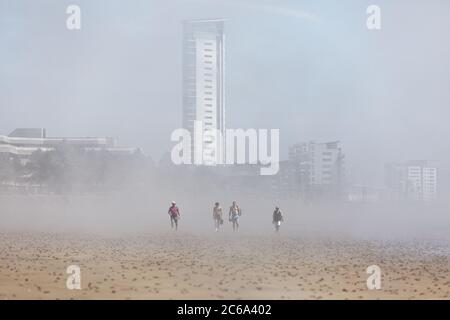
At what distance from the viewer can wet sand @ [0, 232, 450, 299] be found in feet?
58.7

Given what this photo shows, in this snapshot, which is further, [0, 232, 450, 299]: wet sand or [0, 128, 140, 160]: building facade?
[0, 128, 140, 160]: building facade

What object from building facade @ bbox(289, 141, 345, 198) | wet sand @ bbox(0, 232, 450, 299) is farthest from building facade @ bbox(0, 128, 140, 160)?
wet sand @ bbox(0, 232, 450, 299)

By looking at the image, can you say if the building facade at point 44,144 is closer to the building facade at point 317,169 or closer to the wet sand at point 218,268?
the building facade at point 317,169

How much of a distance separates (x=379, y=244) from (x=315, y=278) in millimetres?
14665

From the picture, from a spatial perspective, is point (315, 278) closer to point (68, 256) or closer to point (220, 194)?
point (68, 256)

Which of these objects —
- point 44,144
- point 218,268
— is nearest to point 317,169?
point 44,144

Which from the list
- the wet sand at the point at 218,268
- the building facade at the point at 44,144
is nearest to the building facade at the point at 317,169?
the building facade at the point at 44,144

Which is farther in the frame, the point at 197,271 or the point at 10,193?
the point at 10,193

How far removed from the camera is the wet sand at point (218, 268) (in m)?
17.9

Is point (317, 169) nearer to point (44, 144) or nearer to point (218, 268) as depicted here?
point (44, 144)

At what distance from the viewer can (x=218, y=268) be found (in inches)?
874

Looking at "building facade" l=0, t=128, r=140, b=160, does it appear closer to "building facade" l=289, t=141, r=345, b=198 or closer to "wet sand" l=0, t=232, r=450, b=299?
"building facade" l=289, t=141, r=345, b=198
